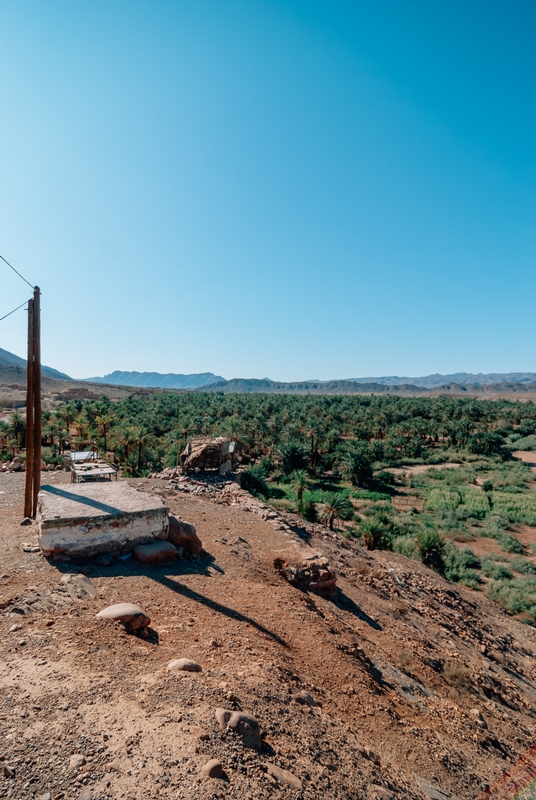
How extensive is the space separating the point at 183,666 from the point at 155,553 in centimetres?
354

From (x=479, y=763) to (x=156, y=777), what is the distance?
523 cm

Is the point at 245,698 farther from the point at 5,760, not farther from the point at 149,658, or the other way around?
the point at 5,760

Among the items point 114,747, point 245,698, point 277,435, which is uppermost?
point 114,747

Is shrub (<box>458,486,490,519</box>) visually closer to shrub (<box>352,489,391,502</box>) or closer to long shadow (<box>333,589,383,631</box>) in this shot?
shrub (<box>352,489,391,502</box>)

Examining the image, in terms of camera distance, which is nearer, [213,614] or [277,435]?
[213,614]

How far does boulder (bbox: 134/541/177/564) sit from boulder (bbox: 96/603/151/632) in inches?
85.5

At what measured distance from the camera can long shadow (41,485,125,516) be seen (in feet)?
25.7

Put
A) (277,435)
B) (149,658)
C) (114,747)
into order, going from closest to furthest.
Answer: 1. (114,747)
2. (149,658)
3. (277,435)

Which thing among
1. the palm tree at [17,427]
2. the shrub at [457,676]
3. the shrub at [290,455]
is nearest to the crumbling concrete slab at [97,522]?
the shrub at [457,676]

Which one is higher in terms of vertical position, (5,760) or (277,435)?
(5,760)

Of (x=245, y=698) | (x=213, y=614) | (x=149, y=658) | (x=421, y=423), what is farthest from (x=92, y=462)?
(x=421, y=423)

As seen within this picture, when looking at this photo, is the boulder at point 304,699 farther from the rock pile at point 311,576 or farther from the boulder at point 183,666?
the rock pile at point 311,576

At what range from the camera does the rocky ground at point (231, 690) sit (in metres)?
3.27

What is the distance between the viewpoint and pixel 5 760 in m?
3.09
